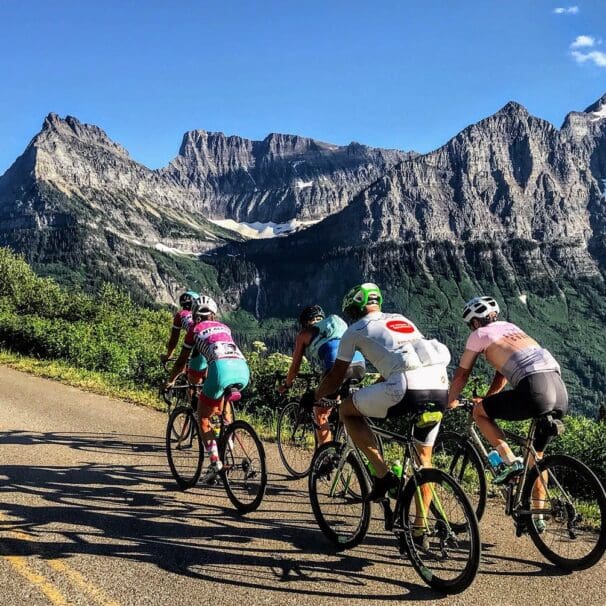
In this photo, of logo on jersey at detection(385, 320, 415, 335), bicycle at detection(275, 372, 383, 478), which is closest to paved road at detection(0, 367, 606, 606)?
bicycle at detection(275, 372, 383, 478)

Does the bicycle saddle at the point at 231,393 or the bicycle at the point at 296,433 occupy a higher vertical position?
the bicycle saddle at the point at 231,393

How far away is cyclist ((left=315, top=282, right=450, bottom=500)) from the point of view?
5668mm

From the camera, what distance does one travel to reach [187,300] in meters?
11.1

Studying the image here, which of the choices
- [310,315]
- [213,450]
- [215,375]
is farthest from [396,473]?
[310,315]

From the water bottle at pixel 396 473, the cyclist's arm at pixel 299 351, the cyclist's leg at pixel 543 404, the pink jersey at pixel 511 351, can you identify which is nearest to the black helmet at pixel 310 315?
the cyclist's arm at pixel 299 351

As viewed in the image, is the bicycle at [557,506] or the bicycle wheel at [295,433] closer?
the bicycle at [557,506]

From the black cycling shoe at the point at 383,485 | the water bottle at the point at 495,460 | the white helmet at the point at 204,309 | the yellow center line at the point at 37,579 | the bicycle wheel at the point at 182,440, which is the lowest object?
the yellow center line at the point at 37,579

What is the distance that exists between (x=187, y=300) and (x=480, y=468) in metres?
6.49

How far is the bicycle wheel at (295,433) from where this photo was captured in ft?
33.4

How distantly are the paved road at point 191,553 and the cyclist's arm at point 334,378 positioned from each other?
6.05 ft

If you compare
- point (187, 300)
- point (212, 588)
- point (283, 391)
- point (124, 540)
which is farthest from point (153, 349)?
point (212, 588)

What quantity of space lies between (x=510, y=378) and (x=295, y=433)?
16.7 feet

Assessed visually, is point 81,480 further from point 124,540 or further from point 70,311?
point 70,311

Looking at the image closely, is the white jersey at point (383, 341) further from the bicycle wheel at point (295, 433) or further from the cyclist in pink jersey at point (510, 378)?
the bicycle wheel at point (295, 433)
